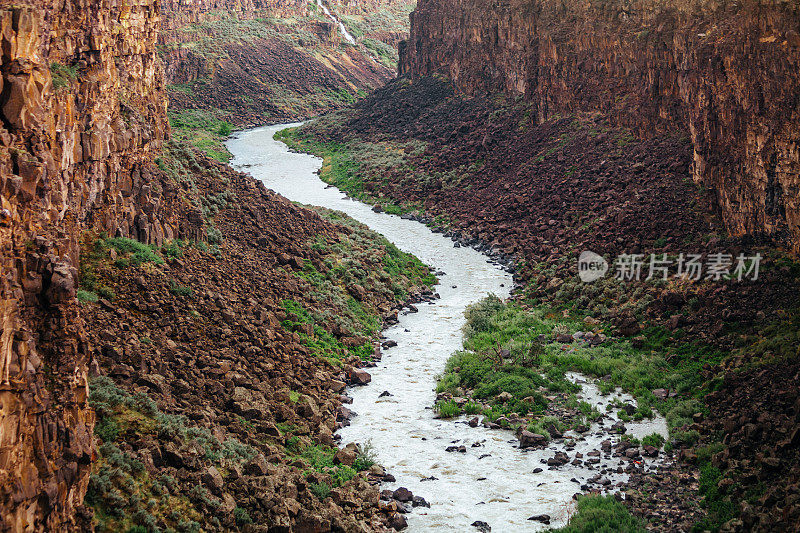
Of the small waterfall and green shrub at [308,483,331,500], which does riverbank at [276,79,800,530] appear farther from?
the small waterfall

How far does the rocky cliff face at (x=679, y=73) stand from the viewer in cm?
2573

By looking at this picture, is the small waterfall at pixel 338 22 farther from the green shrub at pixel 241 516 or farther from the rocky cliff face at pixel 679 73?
the green shrub at pixel 241 516

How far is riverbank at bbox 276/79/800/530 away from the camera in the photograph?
739 inches

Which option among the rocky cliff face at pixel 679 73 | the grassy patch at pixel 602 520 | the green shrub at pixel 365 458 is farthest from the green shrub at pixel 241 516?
the rocky cliff face at pixel 679 73

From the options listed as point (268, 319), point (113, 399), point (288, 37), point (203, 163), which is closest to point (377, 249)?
point (203, 163)

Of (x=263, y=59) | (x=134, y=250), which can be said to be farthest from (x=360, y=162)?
(x=263, y=59)

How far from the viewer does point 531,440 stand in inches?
821

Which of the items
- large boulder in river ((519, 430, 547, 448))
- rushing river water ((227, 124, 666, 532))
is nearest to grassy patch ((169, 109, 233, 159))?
rushing river water ((227, 124, 666, 532))

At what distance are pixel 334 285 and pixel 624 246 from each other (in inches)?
503

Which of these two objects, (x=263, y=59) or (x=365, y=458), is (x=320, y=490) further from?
(x=263, y=59)

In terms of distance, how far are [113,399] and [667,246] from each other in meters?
22.5

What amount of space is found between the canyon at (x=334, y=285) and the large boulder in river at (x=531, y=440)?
76 centimetres

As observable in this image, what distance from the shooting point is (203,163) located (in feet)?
106

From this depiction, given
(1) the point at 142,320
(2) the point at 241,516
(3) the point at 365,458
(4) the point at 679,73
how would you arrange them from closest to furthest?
1. (2) the point at 241,516
2. (1) the point at 142,320
3. (3) the point at 365,458
4. (4) the point at 679,73
